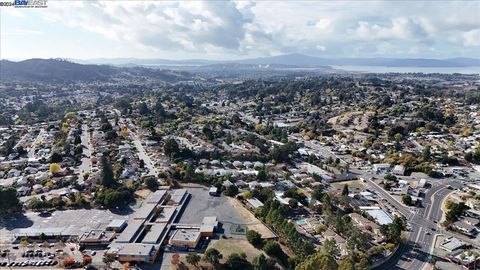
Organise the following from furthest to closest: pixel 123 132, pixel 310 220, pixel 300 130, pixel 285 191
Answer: pixel 300 130
pixel 123 132
pixel 285 191
pixel 310 220

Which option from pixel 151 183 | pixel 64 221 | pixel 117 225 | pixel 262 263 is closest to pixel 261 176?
pixel 151 183

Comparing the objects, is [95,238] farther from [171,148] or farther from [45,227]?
[171,148]

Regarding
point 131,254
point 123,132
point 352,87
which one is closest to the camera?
point 131,254

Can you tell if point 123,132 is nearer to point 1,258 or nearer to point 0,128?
point 0,128

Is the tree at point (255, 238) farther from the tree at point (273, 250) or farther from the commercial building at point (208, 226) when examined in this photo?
the commercial building at point (208, 226)

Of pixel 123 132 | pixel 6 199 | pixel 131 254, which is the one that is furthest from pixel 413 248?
pixel 123 132

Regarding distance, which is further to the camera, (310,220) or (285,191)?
(285,191)
